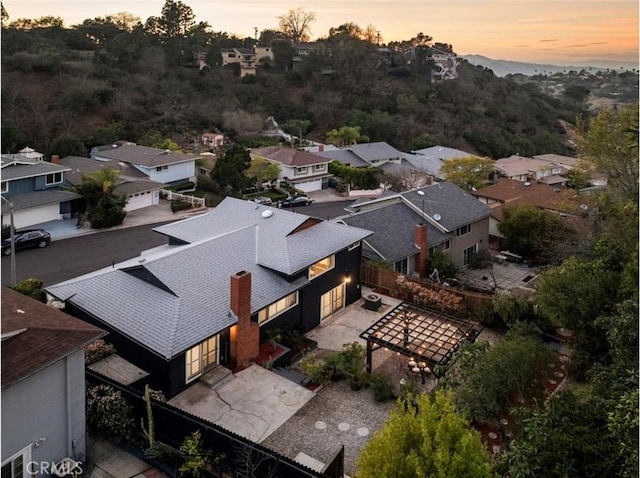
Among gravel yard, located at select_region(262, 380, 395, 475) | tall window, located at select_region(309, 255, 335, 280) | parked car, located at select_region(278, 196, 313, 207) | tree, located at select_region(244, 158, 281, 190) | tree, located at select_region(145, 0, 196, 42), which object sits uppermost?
tree, located at select_region(145, 0, 196, 42)

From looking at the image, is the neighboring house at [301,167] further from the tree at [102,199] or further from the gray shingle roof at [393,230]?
the gray shingle roof at [393,230]

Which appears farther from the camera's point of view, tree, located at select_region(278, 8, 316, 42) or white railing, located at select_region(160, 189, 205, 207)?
tree, located at select_region(278, 8, 316, 42)

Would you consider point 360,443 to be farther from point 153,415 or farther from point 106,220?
point 106,220

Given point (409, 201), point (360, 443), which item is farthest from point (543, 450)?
point (409, 201)

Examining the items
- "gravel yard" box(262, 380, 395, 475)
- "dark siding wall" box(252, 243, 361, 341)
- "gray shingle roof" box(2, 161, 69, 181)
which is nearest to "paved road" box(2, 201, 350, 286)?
"gray shingle roof" box(2, 161, 69, 181)

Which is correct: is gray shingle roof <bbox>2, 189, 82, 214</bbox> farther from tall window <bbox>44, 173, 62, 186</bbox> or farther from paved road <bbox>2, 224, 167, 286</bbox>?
paved road <bbox>2, 224, 167, 286</bbox>
